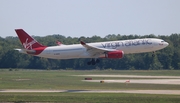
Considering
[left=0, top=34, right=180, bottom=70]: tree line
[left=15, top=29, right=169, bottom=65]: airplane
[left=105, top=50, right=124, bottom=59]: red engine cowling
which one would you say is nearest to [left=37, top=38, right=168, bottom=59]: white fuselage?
[left=15, top=29, right=169, bottom=65]: airplane

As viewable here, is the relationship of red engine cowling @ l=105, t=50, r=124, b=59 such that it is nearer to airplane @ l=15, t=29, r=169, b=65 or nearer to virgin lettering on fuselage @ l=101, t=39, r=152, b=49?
airplane @ l=15, t=29, r=169, b=65

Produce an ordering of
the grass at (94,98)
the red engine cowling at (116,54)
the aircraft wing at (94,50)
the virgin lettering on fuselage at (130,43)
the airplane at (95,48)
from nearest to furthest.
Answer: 1. the grass at (94,98)
2. the red engine cowling at (116,54)
3. the virgin lettering on fuselage at (130,43)
4. the airplane at (95,48)
5. the aircraft wing at (94,50)

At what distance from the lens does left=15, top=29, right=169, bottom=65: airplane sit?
70938 millimetres

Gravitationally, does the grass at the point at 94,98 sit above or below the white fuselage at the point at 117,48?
below

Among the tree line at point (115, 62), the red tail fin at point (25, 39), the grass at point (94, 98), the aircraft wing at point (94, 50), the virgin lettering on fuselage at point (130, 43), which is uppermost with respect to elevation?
the red tail fin at point (25, 39)

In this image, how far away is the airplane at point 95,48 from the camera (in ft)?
233

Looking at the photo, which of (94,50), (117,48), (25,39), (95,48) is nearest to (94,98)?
(117,48)

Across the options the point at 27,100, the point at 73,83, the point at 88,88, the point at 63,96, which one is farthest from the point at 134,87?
the point at 27,100

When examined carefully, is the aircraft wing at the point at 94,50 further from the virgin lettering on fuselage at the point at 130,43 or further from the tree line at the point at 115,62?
the tree line at the point at 115,62

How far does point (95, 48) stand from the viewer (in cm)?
7212

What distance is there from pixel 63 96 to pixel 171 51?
81.1m

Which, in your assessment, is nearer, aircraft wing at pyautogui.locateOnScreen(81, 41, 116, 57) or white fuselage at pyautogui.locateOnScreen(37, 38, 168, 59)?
white fuselage at pyautogui.locateOnScreen(37, 38, 168, 59)

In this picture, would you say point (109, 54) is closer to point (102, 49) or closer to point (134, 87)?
point (102, 49)

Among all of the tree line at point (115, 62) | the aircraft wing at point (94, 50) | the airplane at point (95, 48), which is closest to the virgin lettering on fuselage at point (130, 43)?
the airplane at point (95, 48)
